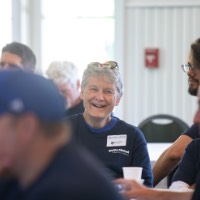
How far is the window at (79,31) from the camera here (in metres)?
6.64

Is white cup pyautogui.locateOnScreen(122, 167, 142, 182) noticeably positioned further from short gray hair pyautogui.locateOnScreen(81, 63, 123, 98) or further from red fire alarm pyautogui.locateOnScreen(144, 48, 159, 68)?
red fire alarm pyautogui.locateOnScreen(144, 48, 159, 68)

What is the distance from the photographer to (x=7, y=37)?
6.23 metres

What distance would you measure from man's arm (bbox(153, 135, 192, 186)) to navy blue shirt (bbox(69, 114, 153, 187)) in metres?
0.32

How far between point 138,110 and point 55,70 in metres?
2.29

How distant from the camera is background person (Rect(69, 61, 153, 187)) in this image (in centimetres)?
305

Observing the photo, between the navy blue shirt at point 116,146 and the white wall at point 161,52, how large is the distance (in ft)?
11.3

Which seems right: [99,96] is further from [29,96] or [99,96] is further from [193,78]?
[29,96]

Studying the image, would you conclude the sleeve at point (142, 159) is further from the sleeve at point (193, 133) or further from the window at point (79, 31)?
the window at point (79, 31)

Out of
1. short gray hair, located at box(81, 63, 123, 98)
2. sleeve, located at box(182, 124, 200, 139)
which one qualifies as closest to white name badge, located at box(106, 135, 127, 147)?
short gray hair, located at box(81, 63, 123, 98)

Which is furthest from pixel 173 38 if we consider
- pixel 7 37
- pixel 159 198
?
pixel 159 198

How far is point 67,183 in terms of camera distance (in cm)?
111

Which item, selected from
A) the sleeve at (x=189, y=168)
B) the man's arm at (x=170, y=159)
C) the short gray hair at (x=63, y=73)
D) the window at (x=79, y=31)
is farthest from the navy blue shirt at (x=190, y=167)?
the window at (x=79, y=31)

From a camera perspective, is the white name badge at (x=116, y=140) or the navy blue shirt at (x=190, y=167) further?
the white name badge at (x=116, y=140)

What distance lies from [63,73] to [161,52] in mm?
2319
